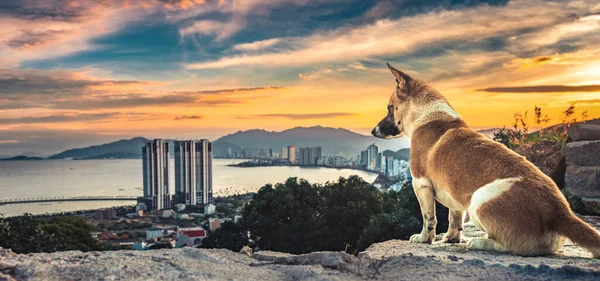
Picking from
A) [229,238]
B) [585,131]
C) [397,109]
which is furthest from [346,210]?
[397,109]

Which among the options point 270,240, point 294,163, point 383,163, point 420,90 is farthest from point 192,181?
point 420,90

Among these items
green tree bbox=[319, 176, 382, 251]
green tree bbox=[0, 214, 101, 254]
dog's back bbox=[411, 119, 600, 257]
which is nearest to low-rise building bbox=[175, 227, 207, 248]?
green tree bbox=[0, 214, 101, 254]

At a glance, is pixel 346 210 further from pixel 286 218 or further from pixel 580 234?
pixel 580 234

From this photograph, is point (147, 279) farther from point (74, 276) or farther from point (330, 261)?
point (330, 261)

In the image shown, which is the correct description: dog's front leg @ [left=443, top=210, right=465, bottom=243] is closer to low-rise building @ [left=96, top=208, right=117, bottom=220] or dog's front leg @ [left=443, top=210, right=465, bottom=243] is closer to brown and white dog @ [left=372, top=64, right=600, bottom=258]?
brown and white dog @ [left=372, top=64, right=600, bottom=258]

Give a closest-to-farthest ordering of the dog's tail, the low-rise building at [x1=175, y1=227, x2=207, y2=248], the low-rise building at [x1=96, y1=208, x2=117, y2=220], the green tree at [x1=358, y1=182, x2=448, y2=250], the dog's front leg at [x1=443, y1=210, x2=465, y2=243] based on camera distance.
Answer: the dog's tail → the dog's front leg at [x1=443, y1=210, x2=465, y2=243] → the green tree at [x1=358, y1=182, x2=448, y2=250] → the low-rise building at [x1=175, y1=227, x2=207, y2=248] → the low-rise building at [x1=96, y1=208, x2=117, y2=220]

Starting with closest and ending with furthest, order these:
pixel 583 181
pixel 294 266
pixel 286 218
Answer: pixel 294 266
pixel 583 181
pixel 286 218

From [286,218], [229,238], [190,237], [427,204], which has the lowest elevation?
[190,237]

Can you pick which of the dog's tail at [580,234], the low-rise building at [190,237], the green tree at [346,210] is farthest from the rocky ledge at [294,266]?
the low-rise building at [190,237]
